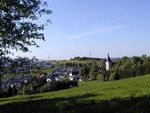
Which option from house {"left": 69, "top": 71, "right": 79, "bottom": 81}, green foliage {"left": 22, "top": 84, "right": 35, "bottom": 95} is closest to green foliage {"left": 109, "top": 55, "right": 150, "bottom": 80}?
house {"left": 69, "top": 71, "right": 79, "bottom": 81}

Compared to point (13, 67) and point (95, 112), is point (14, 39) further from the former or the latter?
point (95, 112)

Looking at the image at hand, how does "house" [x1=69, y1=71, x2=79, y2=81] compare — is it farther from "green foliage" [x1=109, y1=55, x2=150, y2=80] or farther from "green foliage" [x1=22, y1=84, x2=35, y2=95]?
"green foliage" [x1=22, y1=84, x2=35, y2=95]

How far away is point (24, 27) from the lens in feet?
67.6

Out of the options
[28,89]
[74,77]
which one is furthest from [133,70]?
[74,77]

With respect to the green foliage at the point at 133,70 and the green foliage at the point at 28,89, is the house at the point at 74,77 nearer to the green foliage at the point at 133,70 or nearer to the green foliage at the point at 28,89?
the green foliage at the point at 133,70

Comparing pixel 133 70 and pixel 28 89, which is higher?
pixel 133 70

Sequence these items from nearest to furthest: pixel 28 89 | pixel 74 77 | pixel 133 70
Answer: pixel 28 89, pixel 133 70, pixel 74 77

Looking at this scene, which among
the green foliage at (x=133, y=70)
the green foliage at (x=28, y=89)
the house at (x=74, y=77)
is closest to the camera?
the green foliage at (x=28, y=89)

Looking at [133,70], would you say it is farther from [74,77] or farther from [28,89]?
[74,77]

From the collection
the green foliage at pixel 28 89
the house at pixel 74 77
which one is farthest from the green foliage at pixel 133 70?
the green foliage at pixel 28 89

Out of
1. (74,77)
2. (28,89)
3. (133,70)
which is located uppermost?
(133,70)

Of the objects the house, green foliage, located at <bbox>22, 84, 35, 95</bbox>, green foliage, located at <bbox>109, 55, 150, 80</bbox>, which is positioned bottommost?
the house

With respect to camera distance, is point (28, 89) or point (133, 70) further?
point (133, 70)

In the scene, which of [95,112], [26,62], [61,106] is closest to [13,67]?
[26,62]
